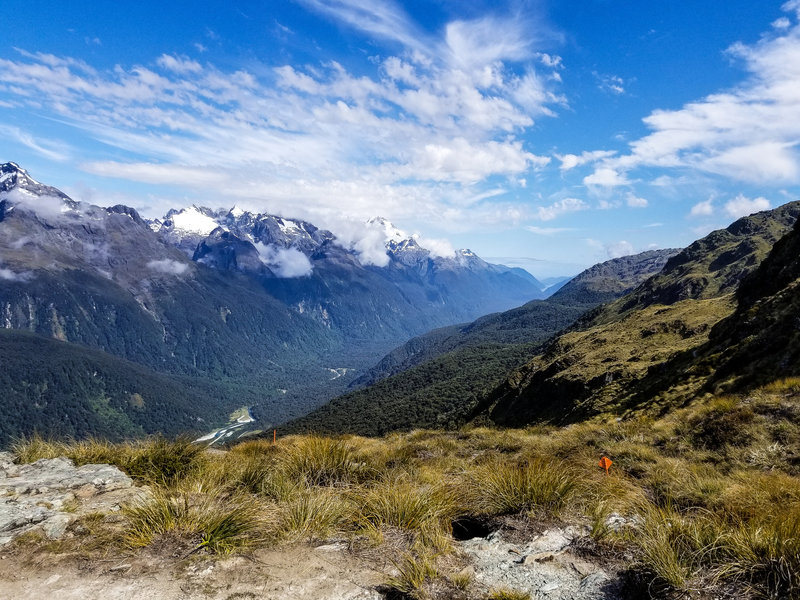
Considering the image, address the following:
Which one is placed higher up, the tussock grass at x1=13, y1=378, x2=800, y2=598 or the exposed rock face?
the tussock grass at x1=13, y1=378, x2=800, y2=598

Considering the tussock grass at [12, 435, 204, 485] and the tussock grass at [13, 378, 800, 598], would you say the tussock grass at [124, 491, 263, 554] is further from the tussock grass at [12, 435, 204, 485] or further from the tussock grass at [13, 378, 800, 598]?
the tussock grass at [12, 435, 204, 485]

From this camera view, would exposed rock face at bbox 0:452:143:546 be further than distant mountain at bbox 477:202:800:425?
No

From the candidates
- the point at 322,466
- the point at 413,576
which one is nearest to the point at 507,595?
the point at 413,576

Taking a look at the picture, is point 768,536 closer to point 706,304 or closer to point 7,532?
point 7,532

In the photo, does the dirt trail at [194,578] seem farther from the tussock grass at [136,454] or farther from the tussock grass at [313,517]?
the tussock grass at [136,454]

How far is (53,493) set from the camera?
820 cm

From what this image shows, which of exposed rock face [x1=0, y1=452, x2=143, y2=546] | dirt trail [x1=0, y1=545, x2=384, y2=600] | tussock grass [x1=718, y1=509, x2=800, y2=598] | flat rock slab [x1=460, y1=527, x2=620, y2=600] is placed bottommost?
exposed rock face [x1=0, y1=452, x2=143, y2=546]

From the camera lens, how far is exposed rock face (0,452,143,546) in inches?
258

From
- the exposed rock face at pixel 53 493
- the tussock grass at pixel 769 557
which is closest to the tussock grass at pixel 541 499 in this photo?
the tussock grass at pixel 769 557

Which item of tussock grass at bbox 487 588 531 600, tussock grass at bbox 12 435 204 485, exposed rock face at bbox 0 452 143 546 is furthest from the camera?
tussock grass at bbox 12 435 204 485

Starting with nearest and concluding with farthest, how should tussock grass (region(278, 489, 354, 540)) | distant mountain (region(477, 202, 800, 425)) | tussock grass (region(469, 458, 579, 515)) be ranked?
tussock grass (region(278, 489, 354, 540)) < tussock grass (region(469, 458, 579, 515)) < distant mountain (region(477, 202, 800, 425))

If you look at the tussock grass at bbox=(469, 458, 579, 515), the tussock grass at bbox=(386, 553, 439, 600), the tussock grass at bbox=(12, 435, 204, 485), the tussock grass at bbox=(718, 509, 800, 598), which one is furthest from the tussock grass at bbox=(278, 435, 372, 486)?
the tussock grass at bbox=(718, 509, 800, 598)

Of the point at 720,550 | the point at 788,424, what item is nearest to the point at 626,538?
the point at 720,550

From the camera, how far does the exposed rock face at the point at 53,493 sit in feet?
21.5
